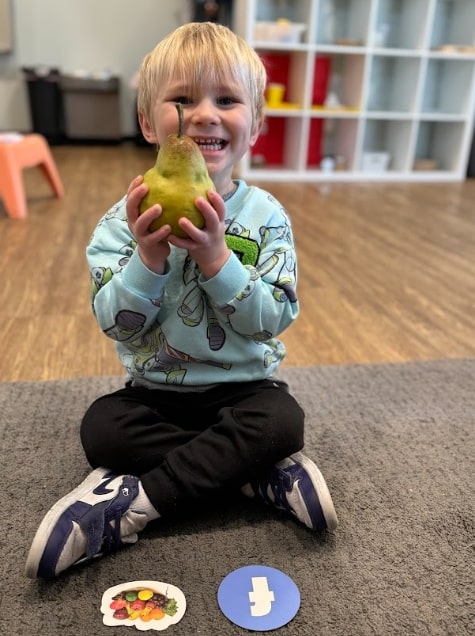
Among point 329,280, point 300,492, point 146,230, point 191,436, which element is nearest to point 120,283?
point 146,230

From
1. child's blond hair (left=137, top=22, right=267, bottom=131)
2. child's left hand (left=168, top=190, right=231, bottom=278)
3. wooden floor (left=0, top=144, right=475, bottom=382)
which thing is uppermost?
child's blond hair (left=137, top=22, right=267, bottom=131)

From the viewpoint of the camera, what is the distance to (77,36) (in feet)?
14.0

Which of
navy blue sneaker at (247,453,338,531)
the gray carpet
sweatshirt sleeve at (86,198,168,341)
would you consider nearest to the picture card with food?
the gray carpet

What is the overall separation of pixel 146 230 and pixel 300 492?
0.35 metres

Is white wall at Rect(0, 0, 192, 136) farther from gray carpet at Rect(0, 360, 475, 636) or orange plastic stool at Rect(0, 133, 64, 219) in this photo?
gray carpet at Rect(0, 360, 475, 636)

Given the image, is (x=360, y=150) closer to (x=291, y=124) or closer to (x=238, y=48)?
(x=291, y=124)

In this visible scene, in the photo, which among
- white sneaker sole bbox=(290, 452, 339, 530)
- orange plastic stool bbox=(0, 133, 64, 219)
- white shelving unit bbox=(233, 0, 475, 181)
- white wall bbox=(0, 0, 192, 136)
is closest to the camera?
white sneaker sole bbox=(290, 452, 339, 530)

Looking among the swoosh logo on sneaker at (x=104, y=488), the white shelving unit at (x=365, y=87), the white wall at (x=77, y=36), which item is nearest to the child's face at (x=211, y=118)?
the swoosh logo on sneaker at (x=104, y=488)

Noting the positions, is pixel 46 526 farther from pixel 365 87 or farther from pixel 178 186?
pixel 365 87

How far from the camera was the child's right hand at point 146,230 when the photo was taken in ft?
2.01

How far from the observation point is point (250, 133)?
75 centimetres

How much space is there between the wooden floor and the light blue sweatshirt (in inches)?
14.4

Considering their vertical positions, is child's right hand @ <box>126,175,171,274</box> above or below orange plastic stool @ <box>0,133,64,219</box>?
above

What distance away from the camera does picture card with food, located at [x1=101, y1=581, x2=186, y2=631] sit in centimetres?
58
